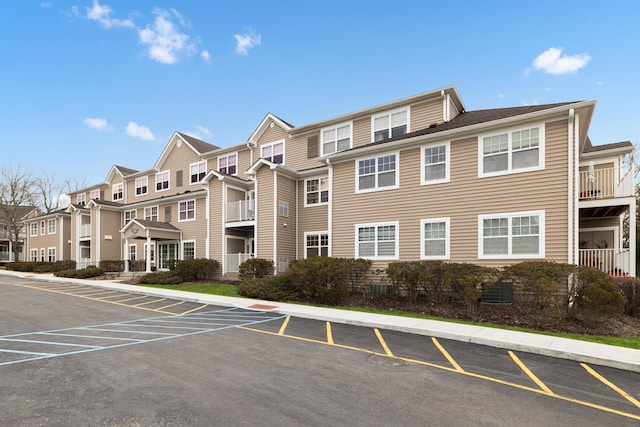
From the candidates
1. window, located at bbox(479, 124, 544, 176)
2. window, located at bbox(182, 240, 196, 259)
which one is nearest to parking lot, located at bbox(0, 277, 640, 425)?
window, located at bbox(479, 124, 544, 176)

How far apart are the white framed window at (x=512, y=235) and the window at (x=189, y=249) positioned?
64.9ft

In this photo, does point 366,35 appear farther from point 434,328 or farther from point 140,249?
point 140,249

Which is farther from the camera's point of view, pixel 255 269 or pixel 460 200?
pixel 255 269

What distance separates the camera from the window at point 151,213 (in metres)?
28.1

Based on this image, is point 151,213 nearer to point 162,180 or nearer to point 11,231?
point 162,180

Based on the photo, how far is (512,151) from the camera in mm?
12828

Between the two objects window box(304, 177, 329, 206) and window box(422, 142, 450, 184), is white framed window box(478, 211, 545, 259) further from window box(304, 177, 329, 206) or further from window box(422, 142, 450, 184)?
window box(304, 177, 329, 206)

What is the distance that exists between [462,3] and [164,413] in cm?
2012

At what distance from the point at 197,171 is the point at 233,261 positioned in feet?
32.8

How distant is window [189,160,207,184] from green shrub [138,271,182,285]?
892cm

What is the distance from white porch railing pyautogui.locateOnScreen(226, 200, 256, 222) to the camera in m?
20.8

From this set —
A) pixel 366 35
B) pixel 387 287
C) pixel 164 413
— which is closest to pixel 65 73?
pixel 366 35

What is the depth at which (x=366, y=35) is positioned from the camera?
777 inches

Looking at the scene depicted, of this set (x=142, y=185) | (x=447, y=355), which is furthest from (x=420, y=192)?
(x=142, y=185)
